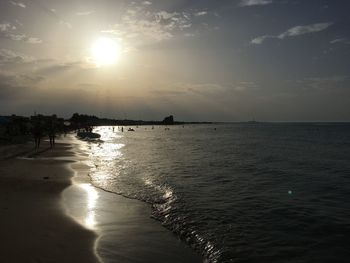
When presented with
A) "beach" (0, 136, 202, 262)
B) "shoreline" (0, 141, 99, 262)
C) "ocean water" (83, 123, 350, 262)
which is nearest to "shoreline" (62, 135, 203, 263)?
"beach" (0, 136, 202, 262)

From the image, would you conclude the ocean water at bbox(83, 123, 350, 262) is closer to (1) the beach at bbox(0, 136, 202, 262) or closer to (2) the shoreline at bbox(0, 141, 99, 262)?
(1) the beach at bbox(0, 136, 202, 262)

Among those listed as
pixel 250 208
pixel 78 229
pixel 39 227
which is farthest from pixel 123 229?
pixel 250 208

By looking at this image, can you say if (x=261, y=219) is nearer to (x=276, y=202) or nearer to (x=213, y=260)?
(x=276, y=202)

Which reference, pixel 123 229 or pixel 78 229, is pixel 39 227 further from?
pixel 123 229

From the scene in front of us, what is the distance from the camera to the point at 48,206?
53.8 feet

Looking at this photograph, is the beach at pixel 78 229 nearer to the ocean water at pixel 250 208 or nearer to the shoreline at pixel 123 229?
the shoreline at pixel 123 229

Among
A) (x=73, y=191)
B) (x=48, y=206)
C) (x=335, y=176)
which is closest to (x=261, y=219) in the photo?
(x=48, y=206)

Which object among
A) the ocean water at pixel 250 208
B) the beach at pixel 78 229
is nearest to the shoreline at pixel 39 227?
the beach at pixel 78 229

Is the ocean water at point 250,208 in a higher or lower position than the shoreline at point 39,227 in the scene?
lower

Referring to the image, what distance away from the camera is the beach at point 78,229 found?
1040 cm

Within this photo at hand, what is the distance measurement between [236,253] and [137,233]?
11.7ft

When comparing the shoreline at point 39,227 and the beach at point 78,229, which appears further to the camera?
the beach at point 78,229

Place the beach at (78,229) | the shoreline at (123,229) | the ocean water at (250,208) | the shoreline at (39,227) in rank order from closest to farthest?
the shoreline at (39,227)
the beach at (78,229)
the shoreline at (123,229)
the ocean water at (250,208)

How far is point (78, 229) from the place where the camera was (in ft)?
42.4
